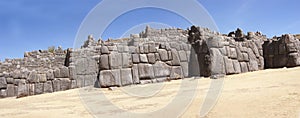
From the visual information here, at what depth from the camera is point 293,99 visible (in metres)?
4.12

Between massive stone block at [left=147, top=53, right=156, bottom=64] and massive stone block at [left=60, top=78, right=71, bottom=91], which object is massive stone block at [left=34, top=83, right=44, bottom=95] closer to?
massive stone block at [left=60, top=78, right=71, bottom=91]

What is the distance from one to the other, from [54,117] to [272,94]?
3.75 metres

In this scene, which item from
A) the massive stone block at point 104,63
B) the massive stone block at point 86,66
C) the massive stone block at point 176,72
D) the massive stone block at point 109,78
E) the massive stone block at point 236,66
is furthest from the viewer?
Answer: the massive stone block at point 86,66

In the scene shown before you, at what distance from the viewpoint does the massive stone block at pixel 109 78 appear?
849cm

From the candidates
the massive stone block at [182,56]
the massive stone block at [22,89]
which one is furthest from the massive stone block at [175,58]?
the massive stone block at [22,89]

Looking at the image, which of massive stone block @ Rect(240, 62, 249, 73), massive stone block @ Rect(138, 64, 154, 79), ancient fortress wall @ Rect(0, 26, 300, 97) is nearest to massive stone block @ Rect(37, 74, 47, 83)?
ancient fortress wall @ Rect(0, 26, 300, 97)

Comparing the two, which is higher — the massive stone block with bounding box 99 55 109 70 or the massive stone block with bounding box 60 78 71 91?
the massive stone block with bounding box 99 55 109 70

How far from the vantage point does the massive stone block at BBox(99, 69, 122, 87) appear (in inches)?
334

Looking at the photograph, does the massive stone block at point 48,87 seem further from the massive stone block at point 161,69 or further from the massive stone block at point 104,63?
the massive stone block at point 161,69

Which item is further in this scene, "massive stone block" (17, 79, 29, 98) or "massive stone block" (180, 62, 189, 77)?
"massive stone block" (17, 79, 29, 98)

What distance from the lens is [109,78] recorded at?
8547mm

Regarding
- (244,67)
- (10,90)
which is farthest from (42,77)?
(244,67)

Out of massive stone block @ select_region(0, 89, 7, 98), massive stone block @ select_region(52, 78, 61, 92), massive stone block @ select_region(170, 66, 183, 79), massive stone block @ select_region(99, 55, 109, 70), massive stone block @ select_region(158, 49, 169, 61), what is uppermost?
massive stone block @ select_region(158, 49, 169, 61)

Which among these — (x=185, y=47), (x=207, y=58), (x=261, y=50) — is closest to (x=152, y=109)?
(x=207, y=58)
